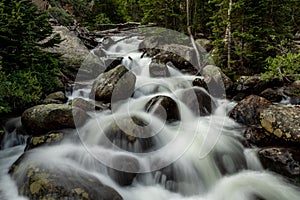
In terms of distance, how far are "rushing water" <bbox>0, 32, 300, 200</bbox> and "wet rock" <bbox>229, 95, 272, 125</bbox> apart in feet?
1.13

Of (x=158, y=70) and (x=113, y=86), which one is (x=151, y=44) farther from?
(x=113, y=86)

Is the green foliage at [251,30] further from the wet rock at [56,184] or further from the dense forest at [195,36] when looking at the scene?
the wet rock at [56,184]

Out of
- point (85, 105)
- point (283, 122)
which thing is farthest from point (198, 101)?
point (85, 105)

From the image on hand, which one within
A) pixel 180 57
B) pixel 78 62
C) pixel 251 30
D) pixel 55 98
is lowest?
pixel 55 98

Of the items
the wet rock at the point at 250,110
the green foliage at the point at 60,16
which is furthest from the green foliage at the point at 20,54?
the green foliage at the point at 60,16

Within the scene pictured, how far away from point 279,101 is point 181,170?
5.49m

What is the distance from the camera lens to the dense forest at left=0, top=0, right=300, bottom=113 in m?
6.66

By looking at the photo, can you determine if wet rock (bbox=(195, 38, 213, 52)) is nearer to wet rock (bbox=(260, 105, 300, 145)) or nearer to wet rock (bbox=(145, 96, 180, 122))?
wet rock (bbox=(145, 96, 180, 122))

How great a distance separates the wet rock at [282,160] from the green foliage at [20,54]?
20.0 ft

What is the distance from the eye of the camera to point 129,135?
17.7ft

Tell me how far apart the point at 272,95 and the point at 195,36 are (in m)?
7.71

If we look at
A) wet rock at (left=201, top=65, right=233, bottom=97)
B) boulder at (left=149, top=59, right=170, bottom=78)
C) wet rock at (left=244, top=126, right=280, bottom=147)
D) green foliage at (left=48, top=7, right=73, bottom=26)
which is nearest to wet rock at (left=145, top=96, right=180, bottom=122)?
wet rock at (left=244, top=126, right=280, bottom=147)

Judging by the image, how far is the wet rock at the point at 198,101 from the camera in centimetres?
782

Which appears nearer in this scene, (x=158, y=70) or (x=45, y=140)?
(x=45, y=140)
